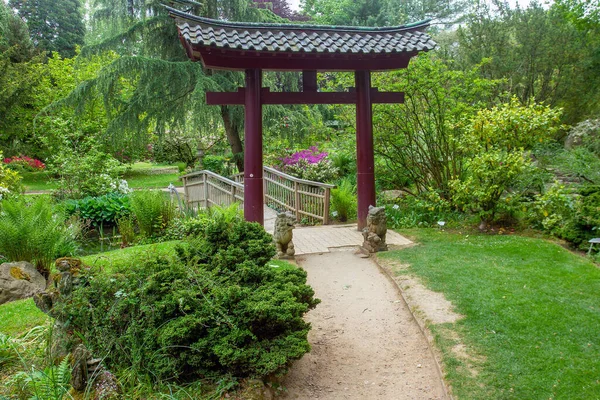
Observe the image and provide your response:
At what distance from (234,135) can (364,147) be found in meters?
6.84

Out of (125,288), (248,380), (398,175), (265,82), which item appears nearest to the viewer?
(248,380)

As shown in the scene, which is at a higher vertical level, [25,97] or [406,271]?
[25,97]

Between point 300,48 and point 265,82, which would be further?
point 265,82

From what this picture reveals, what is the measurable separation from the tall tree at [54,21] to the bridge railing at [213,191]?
25.8 meters

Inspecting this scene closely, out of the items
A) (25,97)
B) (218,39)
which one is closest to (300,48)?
(218,39)

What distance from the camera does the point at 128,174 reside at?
22344mm

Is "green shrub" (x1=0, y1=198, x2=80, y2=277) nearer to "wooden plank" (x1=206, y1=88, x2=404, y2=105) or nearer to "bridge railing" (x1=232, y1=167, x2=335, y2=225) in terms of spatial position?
"wooden plank" (x1=206, y1=88, x2=404, y2=105)

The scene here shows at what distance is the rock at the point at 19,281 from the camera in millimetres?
5117

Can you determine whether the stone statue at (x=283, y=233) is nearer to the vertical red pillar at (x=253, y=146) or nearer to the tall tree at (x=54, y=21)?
the vertical red pillar at (x=253, y=146)

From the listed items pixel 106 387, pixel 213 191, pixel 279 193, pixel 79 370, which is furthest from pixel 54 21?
pixel 106 387

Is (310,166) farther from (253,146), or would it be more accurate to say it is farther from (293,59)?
(293,59)

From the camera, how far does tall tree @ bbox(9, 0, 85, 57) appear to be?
3281 cm

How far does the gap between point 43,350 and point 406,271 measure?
13.6ft

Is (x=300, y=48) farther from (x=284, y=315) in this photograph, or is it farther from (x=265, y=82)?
(x=265, y=82)
